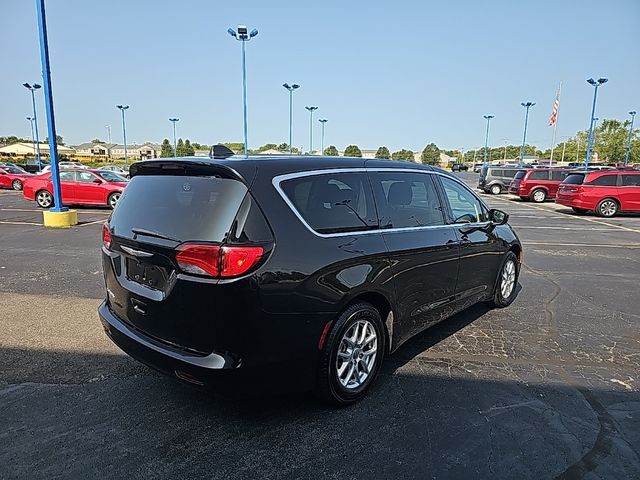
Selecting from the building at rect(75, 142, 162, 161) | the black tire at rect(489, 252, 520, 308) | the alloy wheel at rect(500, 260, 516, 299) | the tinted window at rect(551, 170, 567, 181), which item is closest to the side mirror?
the black tire at rect(489, 252, 520, 308)

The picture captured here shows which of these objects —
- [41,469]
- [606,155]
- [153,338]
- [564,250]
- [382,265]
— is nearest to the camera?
[41,469]

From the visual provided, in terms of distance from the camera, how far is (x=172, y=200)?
2955 millimetres

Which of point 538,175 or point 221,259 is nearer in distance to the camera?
point 221,259

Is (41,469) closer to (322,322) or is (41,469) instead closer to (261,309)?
(261,309)

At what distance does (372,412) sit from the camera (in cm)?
318

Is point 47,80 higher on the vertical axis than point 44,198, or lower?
higher

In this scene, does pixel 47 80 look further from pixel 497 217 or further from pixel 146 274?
pixel 497 217

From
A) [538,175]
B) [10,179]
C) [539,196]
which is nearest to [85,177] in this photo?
[10,179]

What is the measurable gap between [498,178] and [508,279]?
27.0m

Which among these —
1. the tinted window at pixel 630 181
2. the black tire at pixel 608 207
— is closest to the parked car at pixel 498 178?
the tinted window at pixel 630 181

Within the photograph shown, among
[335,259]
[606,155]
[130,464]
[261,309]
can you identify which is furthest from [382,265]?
[606,155]

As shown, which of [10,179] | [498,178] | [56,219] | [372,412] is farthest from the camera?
[498,178]

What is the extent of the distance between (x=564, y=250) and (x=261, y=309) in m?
9.20

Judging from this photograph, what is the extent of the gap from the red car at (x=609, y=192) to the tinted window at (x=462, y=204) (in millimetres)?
14957
